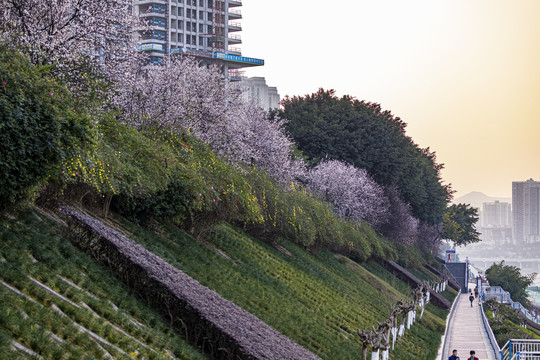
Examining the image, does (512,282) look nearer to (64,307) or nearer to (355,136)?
(355,136)

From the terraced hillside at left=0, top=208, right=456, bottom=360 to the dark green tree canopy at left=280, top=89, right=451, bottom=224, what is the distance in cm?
2279

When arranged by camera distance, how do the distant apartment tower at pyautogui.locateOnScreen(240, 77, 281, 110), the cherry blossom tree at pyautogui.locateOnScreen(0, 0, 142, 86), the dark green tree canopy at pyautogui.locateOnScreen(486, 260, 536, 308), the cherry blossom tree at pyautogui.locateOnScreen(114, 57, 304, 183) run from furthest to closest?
the distant apartment tower at pyautogui.locateOnScreen(240, 77, 281, 110)
the dark green tree canopy at pyautogui.locateOnScreen(486, 260, 536, 308)
the cherry blossom tree at pyautogui.locateOnScreen(114, 57, 304, 183)
the cherry blossom tree at pyautogui.locateOnScreen(0, 0, 142, 86)

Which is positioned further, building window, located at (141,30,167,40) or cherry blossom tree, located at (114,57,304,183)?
building window, located at (141,30,167,40)

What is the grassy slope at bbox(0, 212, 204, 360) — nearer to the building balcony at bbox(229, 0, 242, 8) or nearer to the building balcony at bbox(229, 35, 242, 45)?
the building balcony at bbox(229, 35, 242, 45)

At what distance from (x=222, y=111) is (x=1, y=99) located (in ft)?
74.2

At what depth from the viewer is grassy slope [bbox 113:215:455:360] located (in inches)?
830

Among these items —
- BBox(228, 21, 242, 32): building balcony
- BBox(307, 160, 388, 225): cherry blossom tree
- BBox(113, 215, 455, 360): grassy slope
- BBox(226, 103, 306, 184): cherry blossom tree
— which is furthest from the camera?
BBox(228, 21, 242, 32): building balcony

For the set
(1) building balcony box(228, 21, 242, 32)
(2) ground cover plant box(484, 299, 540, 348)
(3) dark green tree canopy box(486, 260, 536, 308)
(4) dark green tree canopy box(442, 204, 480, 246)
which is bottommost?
(3) dark green tree canopy box(486, 260, 536, 308)

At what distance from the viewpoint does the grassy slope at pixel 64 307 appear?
32.5 feet

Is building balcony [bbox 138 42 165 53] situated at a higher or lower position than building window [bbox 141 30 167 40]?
lower

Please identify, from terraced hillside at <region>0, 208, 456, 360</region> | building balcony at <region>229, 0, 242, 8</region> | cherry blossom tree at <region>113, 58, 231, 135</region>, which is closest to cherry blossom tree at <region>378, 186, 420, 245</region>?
terraced hillside at <region>0, 208, 456, 360</region>

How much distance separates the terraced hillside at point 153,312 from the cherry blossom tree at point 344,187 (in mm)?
15779

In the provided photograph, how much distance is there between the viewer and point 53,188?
57.4 feet

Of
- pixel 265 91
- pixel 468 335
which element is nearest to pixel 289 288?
pixel 468 335
